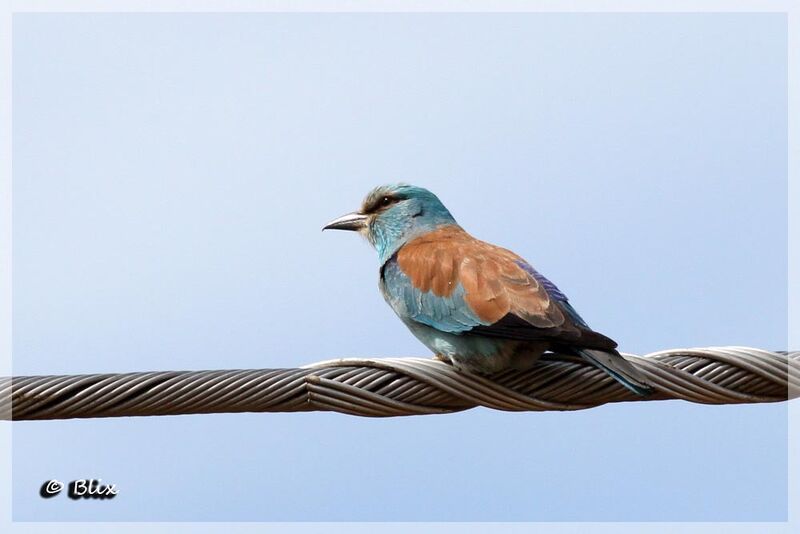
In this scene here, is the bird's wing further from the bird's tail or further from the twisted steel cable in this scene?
the twisted steel cable

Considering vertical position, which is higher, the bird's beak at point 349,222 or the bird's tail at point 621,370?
the bird's beak at point 349,222

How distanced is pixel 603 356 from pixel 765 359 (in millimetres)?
643

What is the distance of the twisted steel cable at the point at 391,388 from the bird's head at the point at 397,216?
1.48 metres

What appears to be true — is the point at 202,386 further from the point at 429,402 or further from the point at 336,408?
the point at 429,402

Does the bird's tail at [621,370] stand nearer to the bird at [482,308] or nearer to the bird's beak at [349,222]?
the bird at [482,308]

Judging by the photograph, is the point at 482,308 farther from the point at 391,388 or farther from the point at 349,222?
the point at 349,222

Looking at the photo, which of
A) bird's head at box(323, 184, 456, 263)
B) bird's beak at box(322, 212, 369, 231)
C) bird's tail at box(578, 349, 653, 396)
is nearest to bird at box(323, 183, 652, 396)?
bird's tail at box(578, 349, 653, 396)

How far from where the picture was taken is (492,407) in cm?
428

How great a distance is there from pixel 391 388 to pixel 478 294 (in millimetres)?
737

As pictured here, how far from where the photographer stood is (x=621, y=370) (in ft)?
13.3

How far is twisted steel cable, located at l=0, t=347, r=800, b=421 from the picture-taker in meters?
3.86

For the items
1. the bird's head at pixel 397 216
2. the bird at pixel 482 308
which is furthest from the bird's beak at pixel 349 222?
the bird at pixel 482 308

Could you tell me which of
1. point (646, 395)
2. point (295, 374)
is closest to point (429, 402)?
point (295, 374)

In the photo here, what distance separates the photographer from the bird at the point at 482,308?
13.9 feet
